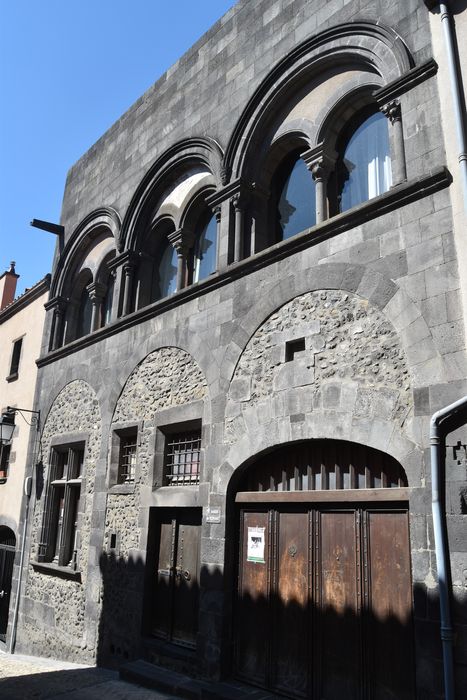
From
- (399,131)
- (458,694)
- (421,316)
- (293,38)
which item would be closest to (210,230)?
(293,38)

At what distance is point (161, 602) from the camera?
7.25 m

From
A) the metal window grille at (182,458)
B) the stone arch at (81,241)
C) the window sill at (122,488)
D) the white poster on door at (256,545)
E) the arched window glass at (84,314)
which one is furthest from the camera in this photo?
the arched window glass at (84,314)

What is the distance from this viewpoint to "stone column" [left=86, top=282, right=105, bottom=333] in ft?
34.6

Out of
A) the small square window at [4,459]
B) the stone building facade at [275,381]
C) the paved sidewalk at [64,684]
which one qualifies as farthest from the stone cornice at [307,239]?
the small square window at [4,459]

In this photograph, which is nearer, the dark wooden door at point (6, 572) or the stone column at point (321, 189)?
the stone column at point (321, 189)

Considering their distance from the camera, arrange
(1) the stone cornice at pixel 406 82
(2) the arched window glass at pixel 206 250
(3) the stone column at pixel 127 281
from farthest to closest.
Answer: (3) the stone column at pixel 127 281
(2) the arched window glass at pixel 206 250
(1) the stone cornice at pixel 406 82

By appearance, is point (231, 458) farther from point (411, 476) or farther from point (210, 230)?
point (210, 230)

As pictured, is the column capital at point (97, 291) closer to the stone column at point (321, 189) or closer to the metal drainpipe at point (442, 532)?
the stone column at point (321, 189)

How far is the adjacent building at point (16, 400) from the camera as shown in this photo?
11398 millimetres

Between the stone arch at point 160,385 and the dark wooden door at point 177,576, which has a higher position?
the stone arch at point 160,385

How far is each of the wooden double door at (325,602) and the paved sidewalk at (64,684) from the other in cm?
131

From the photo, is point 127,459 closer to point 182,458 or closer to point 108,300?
point 182,458

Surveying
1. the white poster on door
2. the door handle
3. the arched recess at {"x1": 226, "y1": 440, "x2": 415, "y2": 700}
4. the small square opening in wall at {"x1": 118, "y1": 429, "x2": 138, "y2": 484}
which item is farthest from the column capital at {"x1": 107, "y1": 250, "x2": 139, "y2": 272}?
the white poster on door

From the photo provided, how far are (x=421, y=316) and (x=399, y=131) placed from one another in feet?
6.74
